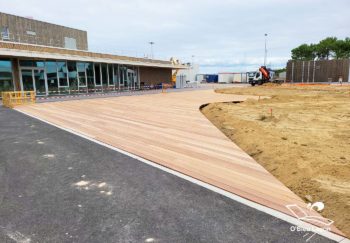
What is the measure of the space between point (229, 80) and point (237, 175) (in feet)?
263

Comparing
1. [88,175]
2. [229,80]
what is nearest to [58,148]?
[88,175]

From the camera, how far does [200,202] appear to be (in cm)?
395

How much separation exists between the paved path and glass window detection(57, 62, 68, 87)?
24.9 meters

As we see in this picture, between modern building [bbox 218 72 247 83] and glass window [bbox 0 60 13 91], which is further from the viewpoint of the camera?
modern building [bbox 218 72 247 83]

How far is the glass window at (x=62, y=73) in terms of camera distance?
28.6m

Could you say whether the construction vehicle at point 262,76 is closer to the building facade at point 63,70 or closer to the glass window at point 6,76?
the building facade at point 63,70

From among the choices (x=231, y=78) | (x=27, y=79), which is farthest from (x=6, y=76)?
(x=231, y=78)

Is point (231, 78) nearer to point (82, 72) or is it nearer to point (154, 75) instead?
point (154, 75)

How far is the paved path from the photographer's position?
314cm

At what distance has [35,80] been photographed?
1058 inches

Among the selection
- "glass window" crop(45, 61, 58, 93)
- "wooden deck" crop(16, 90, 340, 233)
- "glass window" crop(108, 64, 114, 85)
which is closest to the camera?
"wooden deck" crop(16, 90, 340, 233)

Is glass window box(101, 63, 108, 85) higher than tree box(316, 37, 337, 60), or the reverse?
tree box(316, 37, 337, 60)

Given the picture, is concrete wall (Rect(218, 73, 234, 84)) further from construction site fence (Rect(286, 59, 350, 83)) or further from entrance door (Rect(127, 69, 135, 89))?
entrance door (Rect(127, 69, 135, 89))

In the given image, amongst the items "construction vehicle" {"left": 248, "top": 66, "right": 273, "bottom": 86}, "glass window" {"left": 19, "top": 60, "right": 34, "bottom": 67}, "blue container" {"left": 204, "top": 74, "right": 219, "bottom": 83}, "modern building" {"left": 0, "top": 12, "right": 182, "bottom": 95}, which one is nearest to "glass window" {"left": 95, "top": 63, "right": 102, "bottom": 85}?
"modern building" {"left": 0, "top": 12, "right": 182, "bottom": 95}
